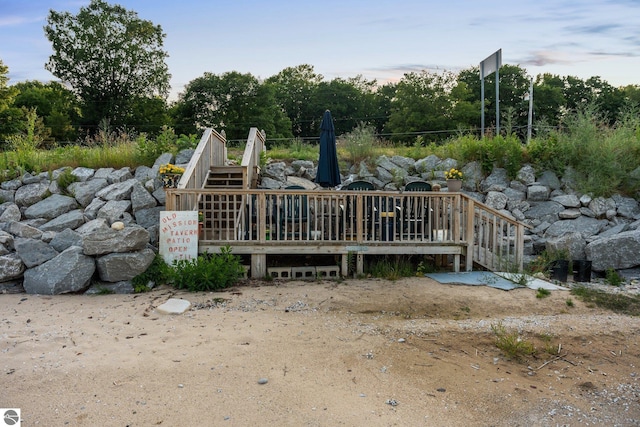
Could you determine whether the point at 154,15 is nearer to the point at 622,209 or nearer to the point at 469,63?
the point at 469,63

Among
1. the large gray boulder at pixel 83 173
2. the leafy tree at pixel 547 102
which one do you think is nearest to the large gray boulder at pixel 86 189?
the large gray boulder at pixel 83 173

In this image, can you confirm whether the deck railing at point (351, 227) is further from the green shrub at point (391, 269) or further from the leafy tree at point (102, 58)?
the leafy tree at point (102, 58)

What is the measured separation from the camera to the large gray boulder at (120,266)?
6.92 m

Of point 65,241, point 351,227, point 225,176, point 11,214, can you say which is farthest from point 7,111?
point 351,227

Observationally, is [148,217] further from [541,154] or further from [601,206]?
[601,206]

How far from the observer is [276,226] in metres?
7.92

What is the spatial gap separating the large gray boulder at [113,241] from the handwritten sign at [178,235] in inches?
13.3

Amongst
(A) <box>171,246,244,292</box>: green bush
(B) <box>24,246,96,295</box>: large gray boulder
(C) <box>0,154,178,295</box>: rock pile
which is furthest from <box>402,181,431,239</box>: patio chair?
(B) <box>24,246,96,295</box>: large gray boulder

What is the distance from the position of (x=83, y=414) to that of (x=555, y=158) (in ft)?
39.1

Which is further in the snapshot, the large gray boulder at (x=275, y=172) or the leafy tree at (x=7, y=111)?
the leafy tree at (x=7, y=111)

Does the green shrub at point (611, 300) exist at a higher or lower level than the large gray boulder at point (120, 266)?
lower

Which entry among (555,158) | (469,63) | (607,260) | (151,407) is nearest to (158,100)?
(469,63)

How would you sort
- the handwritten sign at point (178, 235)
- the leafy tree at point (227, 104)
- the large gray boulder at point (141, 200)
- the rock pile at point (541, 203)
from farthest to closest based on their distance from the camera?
the leafy tree at point (227, 104)
the large gray boulder at point (141, 200)
the rock pile at point (541, 203)
the handwritten sign at point (178, 235)

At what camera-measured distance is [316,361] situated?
4.50 m
